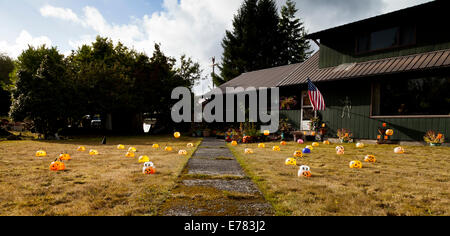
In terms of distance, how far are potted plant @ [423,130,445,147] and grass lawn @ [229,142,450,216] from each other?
3.75 m

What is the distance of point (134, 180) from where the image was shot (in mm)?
4246

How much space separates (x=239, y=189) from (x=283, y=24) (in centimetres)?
3743

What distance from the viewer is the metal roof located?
9.07 m

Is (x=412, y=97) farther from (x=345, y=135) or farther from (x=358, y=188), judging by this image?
(x=358, y=188)

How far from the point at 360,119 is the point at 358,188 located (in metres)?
8.45

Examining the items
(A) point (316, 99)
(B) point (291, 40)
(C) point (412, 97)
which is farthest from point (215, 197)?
A: (B) point (291, 40)

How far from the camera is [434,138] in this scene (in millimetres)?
9164

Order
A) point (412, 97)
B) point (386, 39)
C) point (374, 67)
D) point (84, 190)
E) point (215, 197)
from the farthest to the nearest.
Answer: point (386, 39) → point (374, 67) → point (412, 97) → point (84, 190) → point (215, 197)

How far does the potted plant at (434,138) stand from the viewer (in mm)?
9055

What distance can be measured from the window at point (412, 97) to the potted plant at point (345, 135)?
134 cm

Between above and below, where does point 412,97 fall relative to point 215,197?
above

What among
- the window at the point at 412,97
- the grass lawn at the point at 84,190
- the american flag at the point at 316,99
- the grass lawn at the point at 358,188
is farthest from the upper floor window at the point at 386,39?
the grass lawn at the point at 84,190

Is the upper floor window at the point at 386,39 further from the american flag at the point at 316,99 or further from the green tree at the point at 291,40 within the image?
the green tree at the point at 291,40

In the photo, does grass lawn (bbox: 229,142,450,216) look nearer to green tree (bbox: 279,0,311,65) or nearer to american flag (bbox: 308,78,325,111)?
american flag (bbox: 308,78,325,111)
